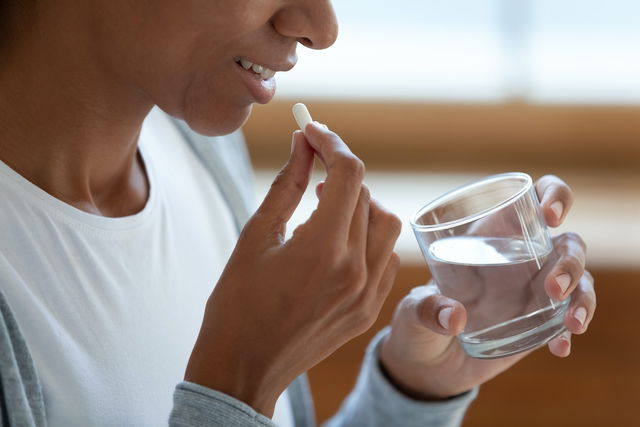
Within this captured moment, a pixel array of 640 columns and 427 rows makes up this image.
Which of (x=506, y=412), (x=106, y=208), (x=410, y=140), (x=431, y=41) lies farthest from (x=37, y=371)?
(x=431, y=41)

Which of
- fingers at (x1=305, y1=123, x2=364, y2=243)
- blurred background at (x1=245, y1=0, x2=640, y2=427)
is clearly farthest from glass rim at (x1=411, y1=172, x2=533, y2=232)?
blurred background at (x1=245, y1=0, x2=640, y2=427)

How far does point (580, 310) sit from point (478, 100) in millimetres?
1655

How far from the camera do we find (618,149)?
8.04 feet

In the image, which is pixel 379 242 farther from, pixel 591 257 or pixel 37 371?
pixel 591 257

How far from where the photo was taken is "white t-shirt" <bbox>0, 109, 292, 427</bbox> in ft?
2.72

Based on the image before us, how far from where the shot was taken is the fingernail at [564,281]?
878 millimetres

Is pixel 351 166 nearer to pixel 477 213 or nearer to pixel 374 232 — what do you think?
pixel 374 232

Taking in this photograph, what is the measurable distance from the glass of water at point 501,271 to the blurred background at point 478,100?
1.26 metres

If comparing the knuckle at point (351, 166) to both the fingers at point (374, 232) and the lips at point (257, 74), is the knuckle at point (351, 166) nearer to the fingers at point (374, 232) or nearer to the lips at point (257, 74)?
the fingers at point (374, 232)

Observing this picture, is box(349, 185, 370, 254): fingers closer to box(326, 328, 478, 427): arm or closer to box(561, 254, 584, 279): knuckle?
box(561, 254, 584, 279): knuckle

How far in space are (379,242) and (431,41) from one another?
6.19 feet

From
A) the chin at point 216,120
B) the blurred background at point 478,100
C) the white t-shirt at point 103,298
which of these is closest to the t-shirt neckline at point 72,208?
the white t-shirt at point 103,298

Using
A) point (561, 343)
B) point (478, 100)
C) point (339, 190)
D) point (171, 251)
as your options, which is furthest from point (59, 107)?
point (478, 100)

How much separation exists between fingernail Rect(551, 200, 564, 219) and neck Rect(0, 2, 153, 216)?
1.37 feet
